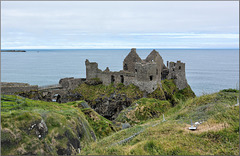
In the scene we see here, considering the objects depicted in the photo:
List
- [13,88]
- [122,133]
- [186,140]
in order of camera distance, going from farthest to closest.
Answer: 1. [13,88]
2. [122,133]
3. [186,140]

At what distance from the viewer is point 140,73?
40.5 meters

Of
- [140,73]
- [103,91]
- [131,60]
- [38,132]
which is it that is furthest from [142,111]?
[38,132]

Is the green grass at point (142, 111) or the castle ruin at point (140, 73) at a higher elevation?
the castle ruin at point (140, 73)

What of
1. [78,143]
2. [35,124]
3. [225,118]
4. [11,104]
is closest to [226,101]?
[225,118]

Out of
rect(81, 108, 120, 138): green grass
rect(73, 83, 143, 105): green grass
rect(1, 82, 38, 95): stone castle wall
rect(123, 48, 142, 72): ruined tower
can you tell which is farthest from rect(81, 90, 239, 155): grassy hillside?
rect(123, 48, 142, 72): ruined tower

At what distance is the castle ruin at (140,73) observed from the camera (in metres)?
40.2

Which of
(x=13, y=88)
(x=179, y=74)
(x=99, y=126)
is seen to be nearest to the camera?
(x=99, y=126)

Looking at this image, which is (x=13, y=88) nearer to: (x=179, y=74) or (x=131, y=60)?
(x=131, y=60)

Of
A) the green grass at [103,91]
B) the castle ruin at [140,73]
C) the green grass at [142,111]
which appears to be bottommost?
the green grass at [142,111]

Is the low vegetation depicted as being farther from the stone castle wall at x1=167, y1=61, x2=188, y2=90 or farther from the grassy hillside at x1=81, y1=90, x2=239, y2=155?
the stone castle wall at x1=167, y1=61, x2=188, y2=90

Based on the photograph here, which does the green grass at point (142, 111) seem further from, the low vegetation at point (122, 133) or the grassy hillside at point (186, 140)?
the grassy hillside at point (186, 140)

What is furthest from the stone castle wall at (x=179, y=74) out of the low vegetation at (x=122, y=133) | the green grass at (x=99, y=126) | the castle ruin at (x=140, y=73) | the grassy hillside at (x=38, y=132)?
the grassy hillside at (x=38, y=132)

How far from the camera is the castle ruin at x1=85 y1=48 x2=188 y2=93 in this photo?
1582 inches

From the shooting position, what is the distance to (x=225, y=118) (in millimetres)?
14539
